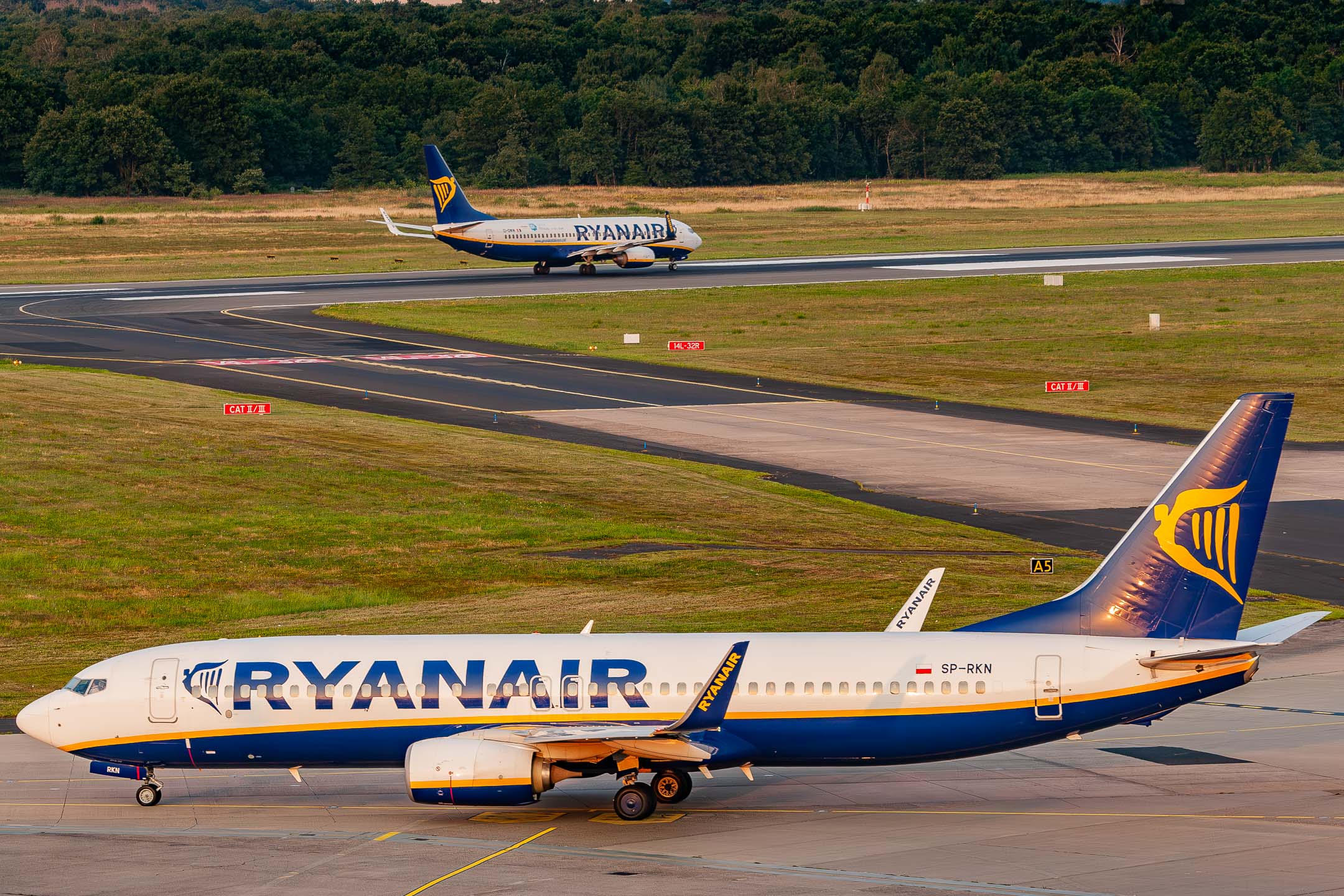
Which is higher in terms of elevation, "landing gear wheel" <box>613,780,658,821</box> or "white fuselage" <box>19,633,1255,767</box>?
"white fuselage" <box>19,633,1255,767</box>

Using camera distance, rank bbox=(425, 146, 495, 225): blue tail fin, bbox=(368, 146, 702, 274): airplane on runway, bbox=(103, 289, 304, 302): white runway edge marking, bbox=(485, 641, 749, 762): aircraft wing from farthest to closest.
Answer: bbox=(368, 146, 702, 274): airplane on runway
bbox=(425, 146, 495, 225): blue tail fin
bbox=(103, 289, 304, 302): white runway edge marking
bbox=(485, 641, 749, 762): aircraft wing

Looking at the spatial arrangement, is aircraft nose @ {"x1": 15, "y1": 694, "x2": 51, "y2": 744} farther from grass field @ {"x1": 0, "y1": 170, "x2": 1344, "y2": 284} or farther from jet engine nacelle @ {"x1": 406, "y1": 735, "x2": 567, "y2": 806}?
grass field @ {"x1": 0, "y1": 170, "x2": 1344, "y2": 284}

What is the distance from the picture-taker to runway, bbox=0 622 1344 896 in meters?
27.5

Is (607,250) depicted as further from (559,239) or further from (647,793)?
(647,793)

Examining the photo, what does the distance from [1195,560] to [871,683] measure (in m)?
6.74

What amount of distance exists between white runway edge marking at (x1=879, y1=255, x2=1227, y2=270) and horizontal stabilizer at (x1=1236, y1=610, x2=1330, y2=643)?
365ft

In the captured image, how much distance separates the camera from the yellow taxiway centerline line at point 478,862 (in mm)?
27375

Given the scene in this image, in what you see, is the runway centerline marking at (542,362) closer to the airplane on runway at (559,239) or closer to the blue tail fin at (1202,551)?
the airplane on runway at (559,239)

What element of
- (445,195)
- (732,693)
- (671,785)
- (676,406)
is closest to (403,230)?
(445,195)

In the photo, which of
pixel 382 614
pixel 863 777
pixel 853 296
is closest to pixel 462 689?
pixel 863 777

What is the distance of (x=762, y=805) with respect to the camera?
32.8m

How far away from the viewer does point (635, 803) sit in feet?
102

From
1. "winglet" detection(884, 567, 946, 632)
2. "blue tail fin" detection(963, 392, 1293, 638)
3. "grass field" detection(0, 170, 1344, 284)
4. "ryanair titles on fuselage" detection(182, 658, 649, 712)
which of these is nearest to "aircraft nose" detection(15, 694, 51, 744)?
"ryanair titles on fuselage" detection(182, 658, 649, 712)

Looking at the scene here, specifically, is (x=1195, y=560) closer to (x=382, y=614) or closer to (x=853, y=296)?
(x=382, y=614)
